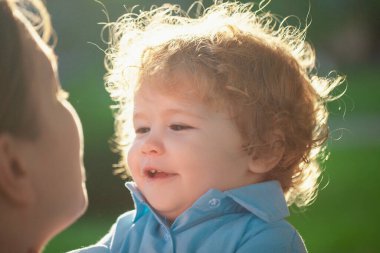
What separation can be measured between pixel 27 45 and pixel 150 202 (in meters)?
1.25

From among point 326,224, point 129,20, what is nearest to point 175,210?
point 129,20

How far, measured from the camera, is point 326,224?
6367mm

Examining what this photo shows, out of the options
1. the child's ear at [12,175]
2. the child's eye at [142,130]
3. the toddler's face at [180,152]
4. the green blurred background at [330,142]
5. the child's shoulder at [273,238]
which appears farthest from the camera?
the green blurred background at [330,142]

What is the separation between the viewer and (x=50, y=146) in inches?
56.1

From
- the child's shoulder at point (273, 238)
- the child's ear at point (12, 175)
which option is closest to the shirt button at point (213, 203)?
the child's shoulder at point (273, 238)

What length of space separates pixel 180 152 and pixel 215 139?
0.46 ft

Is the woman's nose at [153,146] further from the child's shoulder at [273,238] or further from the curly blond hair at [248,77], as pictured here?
the child's shoulder at [273,238]

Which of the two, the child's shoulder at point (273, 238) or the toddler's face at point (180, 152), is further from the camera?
the toddler's face at point (180, 152)

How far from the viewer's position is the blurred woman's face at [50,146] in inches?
54.9

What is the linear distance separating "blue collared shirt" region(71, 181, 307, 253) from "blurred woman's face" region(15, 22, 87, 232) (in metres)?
0.96

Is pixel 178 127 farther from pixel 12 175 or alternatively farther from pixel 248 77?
pixel 12 175

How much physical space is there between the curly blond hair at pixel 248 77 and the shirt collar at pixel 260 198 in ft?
0.44

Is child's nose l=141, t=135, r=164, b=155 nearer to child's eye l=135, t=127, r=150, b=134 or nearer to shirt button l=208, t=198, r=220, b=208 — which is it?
child's eye l=135, t=127, r=150, b=134

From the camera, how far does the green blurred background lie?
618 centimetres
